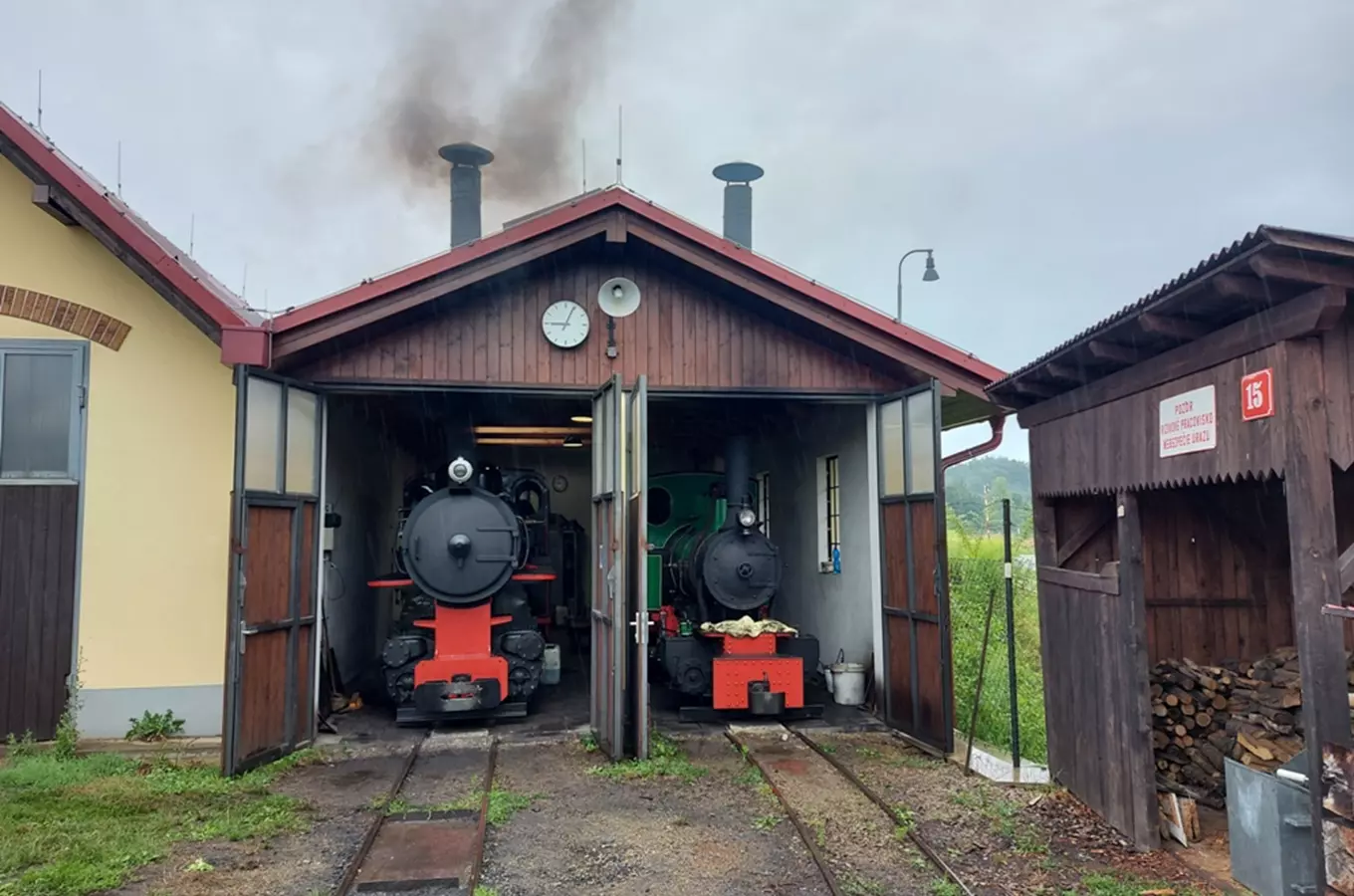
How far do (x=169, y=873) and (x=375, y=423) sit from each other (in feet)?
23.0

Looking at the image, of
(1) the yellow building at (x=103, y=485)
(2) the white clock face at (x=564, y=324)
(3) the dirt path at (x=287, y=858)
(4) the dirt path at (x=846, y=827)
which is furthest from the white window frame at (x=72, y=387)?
(4) the dirt path at (x=846, y=827)

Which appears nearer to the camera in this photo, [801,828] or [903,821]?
[801,828]

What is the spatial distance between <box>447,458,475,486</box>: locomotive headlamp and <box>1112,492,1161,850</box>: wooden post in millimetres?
5087

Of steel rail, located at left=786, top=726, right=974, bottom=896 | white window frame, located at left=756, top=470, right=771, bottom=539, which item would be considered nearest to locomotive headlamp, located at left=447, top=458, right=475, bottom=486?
steel rail, located at left=786, top=726, right=974, bottom=896

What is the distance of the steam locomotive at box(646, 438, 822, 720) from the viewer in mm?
7836

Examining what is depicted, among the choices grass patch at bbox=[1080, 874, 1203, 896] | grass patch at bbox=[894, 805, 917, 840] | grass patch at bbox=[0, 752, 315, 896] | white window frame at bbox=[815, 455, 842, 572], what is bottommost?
grass patch at bbox=[894, 805, 917, 840]

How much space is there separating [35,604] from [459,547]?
300 cm

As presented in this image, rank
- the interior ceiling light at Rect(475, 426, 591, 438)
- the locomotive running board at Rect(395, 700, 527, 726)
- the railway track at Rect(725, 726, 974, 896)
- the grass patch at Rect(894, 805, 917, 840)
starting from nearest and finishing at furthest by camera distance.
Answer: the railway track at Rect(725, 726, 974, 896) < the grass patch at Rect(894, 805, 917, 840) < the locomotive running board at Rect(395, 700, 527, 726) < the interior ceiling light at Rect(475, 426, 591, 438)

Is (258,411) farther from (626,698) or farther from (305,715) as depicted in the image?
(626,698)

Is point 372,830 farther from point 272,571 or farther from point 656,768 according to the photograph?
point 272,571

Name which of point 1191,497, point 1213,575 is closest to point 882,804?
point 1213,575

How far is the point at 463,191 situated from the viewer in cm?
1235

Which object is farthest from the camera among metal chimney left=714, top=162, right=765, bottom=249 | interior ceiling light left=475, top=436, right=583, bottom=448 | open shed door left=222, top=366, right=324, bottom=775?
metal chimney left=714, top=162, right=765, bottom=249

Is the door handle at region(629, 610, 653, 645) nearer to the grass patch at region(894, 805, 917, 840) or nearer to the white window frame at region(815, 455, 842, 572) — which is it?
the grass patch at region(894, 805, 917, 840)
